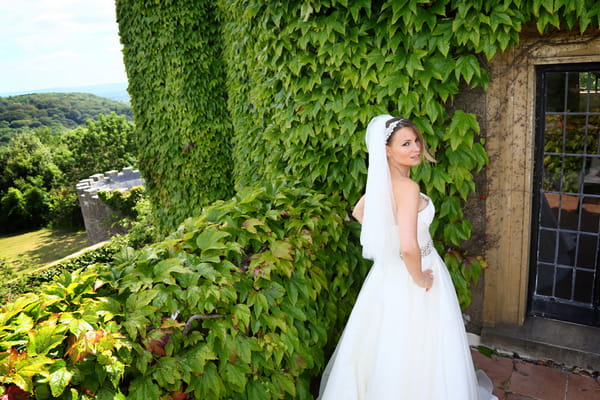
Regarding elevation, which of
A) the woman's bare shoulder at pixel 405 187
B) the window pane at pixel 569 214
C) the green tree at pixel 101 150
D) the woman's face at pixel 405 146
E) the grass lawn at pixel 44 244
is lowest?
the grass lawn at pixel 44 244

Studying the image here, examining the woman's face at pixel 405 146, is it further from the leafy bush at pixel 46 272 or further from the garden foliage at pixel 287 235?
the leafy bush at pixel 46 272

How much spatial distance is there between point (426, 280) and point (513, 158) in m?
1.70

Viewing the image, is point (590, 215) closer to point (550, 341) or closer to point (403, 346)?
point (550, 341)

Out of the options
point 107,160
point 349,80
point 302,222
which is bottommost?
point 107,160

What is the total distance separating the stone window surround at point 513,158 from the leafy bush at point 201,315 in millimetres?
1538

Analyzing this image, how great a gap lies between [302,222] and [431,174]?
1.28 metres

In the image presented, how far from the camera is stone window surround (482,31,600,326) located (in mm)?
3371

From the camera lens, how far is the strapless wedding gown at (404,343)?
2.67m

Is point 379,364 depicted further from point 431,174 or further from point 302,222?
point 431,174

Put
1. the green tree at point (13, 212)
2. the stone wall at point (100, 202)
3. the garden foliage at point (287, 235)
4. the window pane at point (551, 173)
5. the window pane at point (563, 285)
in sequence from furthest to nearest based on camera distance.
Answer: the green tree at point (13, 212)
the stone wall at point (100, 202)
the window pane at point (551, 173)
the window pane at point (563, 285)
the garden foliage at point (287, 235)

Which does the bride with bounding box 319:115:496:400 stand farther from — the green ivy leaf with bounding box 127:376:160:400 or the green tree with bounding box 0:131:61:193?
the green tree with bounding box 0:131:61:193

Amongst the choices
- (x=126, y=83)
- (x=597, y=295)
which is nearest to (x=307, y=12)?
(x=597, y=295)

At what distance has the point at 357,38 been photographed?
3615 mm

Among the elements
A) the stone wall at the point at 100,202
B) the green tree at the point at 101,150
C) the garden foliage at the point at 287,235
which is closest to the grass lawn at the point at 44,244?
the green tree at the point at 101,150
